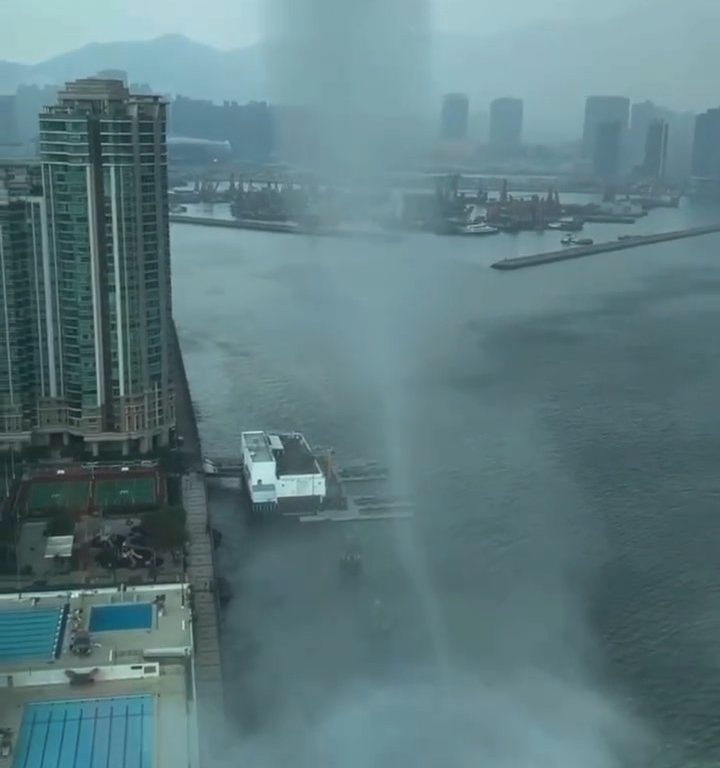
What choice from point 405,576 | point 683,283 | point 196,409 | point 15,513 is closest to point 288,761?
point 405,576

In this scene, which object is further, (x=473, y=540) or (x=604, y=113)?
(x=604, y=113)

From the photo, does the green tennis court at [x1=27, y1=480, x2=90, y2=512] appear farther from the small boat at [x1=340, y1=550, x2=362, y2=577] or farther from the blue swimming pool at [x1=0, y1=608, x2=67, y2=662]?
the blue swimming pool at [x1=0, y1=608, x2=67, y2=662]

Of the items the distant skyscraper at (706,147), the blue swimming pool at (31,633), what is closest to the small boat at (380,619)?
the blue swimming pool at (31,633)

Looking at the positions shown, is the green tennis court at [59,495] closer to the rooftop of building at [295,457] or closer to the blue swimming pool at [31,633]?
the rooftop of building at [295,457]

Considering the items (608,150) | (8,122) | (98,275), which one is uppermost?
(8,122)

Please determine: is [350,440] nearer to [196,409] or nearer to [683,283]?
[196,409]

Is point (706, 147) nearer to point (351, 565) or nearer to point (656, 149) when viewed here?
point (656, 149)

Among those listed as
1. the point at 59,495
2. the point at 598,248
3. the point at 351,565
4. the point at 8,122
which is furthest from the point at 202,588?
the point at 598,248
